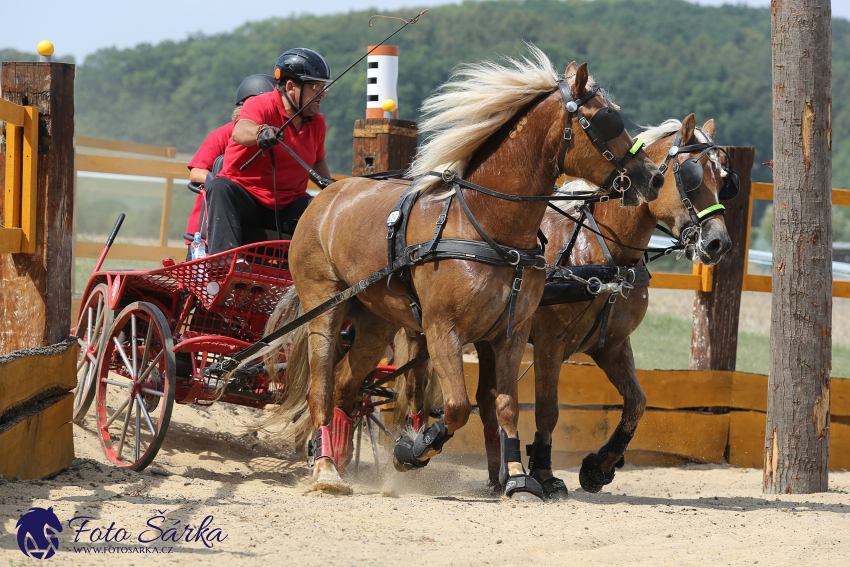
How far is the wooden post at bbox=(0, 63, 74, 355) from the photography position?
14.4 feet

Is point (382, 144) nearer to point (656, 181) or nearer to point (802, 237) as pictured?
point (656, 181)

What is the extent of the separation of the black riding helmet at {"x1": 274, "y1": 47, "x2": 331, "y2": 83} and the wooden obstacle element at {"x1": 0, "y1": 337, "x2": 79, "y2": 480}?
197cm

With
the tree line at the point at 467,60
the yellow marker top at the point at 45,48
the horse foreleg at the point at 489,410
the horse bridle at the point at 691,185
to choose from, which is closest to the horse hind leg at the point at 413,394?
the horse foreleg at the point at 489,410

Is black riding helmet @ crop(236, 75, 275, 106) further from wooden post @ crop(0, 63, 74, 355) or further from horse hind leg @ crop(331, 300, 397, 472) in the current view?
horse hind leg @ crop(331, 300, 397, 472)

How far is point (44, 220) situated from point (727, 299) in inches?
188

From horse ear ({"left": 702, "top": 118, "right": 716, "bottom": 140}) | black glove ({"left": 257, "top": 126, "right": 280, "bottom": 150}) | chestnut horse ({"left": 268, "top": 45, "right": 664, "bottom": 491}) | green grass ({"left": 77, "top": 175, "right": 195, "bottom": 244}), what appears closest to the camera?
chestnut horse ({"left": 268, "top": 45, "right": 664, "bottom": 491})

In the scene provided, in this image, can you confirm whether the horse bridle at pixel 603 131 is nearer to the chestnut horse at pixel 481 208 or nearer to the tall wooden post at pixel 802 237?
the chestnut horse at pixel 481 208

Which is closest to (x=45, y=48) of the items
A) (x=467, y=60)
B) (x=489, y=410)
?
(x=489, y=410)

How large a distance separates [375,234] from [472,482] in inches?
85.4

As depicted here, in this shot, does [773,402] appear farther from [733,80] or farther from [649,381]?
[733,80]

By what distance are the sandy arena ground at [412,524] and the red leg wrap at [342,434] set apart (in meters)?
0.26

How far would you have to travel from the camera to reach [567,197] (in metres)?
3.92

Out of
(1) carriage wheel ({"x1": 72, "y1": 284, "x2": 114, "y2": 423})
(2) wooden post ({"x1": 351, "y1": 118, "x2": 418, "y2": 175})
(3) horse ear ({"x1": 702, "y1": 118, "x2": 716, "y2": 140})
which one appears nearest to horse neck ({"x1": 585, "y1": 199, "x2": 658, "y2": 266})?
(3) horse ear ({"x1": 702, "y1": 118, "x2": 716, "y2": 140})

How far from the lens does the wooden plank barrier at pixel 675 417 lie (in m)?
6.54
